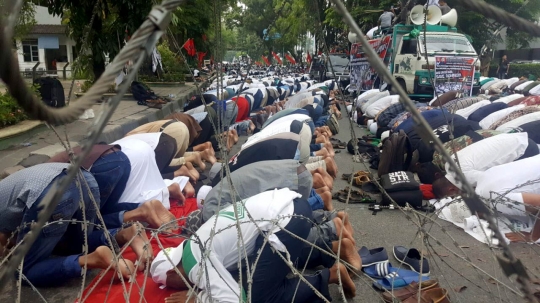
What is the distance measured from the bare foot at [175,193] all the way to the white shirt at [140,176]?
0.82 feet

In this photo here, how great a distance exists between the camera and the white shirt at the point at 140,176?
125 inches

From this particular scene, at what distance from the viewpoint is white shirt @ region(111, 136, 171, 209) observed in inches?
125

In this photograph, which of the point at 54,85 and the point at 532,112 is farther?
the point at 54,85

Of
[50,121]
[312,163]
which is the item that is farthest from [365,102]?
[50,121]

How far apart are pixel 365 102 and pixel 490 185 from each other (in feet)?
17.8

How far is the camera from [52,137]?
19.2ft

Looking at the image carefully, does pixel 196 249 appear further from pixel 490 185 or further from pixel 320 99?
pixel 320 99

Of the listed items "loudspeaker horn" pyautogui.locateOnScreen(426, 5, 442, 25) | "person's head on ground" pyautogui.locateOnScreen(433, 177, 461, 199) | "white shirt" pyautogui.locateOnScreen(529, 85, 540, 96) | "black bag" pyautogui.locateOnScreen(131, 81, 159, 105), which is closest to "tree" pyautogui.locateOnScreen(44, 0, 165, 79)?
"black bag" pyautogui.locateOnScreen(131, 81, 159, 105)

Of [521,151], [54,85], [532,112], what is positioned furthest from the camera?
[54,85]

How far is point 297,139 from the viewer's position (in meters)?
3.54

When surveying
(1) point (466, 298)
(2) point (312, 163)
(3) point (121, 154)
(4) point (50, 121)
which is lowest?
(1) point (466, 298)

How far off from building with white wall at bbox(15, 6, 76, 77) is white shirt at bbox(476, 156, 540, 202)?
67.5 ft

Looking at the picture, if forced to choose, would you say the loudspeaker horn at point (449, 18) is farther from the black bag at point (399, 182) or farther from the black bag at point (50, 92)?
the black bag at point (50, 92)

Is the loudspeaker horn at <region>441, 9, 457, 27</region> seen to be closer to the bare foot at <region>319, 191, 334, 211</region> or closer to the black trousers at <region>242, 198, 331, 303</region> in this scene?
the bare foot at <region>319, 191, 334, 211</region>
